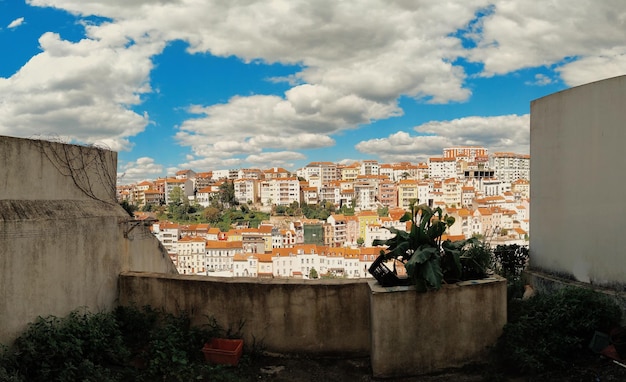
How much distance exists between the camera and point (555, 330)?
11.8 feet

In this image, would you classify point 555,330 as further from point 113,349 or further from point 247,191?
point 247,191

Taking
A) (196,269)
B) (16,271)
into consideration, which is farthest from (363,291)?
(196,269)

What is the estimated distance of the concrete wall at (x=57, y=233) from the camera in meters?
3.26

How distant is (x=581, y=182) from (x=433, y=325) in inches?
88.9

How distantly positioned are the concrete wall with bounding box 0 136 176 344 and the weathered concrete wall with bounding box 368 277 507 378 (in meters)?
2.65

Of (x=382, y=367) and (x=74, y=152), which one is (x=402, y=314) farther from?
(x=74, y=152)

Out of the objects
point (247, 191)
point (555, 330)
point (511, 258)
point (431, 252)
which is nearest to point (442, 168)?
point (247, 191)

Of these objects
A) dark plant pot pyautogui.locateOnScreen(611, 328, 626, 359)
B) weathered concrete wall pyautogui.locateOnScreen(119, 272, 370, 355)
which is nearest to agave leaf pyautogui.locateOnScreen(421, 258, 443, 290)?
weathered concrete wall pyautogui.locateOnScreen(119, 272, 370, 355)

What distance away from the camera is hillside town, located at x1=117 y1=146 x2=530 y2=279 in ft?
188

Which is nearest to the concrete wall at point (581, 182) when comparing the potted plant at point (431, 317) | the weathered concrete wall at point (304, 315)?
the potted plant at point (431, 317)

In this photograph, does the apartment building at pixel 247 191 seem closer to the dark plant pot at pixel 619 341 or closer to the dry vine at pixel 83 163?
the dry vine at pixel 83 163

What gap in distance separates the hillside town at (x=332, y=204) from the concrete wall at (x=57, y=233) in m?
25.5

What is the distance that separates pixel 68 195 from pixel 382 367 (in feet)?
10.6

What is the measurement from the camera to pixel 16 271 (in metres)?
3.25
